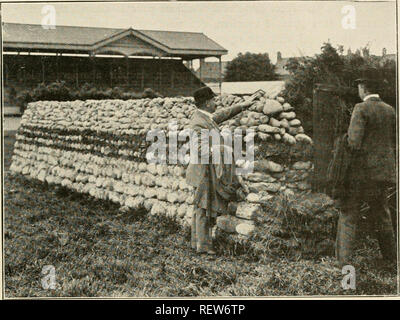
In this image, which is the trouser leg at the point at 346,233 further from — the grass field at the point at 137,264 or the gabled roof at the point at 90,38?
the gabled roof at the point at 90,38

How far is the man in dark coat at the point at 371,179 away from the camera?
18.1 feet

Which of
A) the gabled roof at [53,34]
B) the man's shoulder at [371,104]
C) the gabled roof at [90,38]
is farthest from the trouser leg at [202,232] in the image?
the gabled roof at [53,34]

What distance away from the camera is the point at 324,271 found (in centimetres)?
554

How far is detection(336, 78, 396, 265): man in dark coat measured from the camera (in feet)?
18.1

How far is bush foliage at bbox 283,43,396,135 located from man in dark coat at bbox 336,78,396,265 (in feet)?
0.66

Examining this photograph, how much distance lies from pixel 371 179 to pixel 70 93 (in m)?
4.31

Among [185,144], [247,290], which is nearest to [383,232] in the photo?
[247,290]

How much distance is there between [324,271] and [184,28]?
11.2 feet

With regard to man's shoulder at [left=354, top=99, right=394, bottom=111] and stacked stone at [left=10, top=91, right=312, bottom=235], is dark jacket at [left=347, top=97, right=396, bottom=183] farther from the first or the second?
stacked stone at [left=10, top=91, right=312, bottom=235]

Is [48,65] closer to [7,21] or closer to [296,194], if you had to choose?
[7,21]

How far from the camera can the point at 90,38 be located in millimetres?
6496

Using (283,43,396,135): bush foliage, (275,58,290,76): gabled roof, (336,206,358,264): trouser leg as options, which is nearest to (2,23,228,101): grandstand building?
(275,58,290,76): gabled roof

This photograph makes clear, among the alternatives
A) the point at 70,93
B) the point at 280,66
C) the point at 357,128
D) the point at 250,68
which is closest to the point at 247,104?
the point at 250,68

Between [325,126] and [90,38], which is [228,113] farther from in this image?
[90,38]
